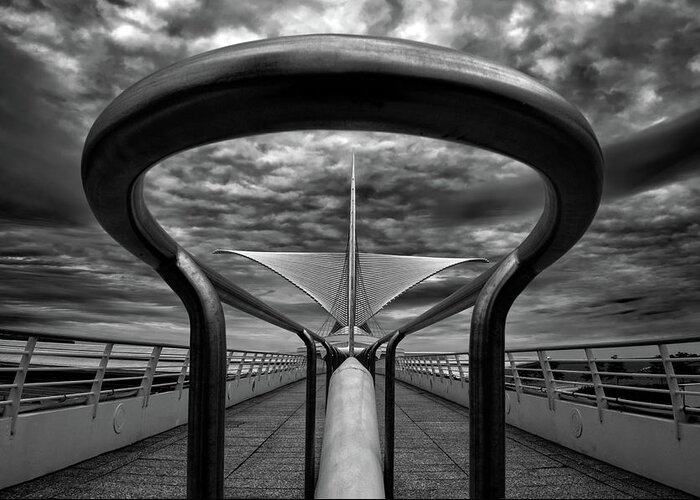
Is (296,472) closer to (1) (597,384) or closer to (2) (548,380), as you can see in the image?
Result: (1) (597,384)

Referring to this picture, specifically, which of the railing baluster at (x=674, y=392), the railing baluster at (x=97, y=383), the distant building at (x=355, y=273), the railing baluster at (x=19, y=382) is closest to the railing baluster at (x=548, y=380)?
the railing baluster at (x=674, y=392)

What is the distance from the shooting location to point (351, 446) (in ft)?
3.11

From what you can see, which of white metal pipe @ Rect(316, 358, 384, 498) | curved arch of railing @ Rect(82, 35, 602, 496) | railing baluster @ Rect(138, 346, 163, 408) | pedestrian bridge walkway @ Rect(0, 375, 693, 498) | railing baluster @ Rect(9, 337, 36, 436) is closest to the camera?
curved arch of railing @ Rect(82, 35, 602, 496)

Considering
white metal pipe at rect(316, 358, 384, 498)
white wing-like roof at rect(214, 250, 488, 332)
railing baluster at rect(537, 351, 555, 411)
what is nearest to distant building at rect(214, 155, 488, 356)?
white wing-like roof at rect(214, 250, 488, 332)

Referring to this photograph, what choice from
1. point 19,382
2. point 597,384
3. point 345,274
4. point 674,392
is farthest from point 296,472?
point 345,274

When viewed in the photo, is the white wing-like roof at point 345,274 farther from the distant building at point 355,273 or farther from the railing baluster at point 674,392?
the railing baluster at point 674,392

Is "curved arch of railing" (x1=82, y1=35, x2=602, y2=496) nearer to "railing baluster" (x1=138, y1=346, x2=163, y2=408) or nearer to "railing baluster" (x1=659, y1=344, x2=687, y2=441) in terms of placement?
"railing baluster" (x1=659, y1=344, x2=687, y2=441)

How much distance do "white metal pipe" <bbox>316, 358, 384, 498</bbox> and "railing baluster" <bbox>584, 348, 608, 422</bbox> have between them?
14.8 feet

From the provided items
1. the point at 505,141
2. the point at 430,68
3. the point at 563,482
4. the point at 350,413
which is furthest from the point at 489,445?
the point at 563,482

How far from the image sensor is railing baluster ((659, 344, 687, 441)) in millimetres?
4008

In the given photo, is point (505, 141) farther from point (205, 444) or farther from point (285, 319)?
point (285, 319)

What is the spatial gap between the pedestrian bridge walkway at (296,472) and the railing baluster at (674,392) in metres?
0.51

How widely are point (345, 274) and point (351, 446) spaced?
37236 millimetres

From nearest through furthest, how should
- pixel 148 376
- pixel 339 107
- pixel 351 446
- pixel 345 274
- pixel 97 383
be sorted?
pixel 339 107, pixel 351 446, pixel 97 383, pixel 148 376, pixel 345 274
